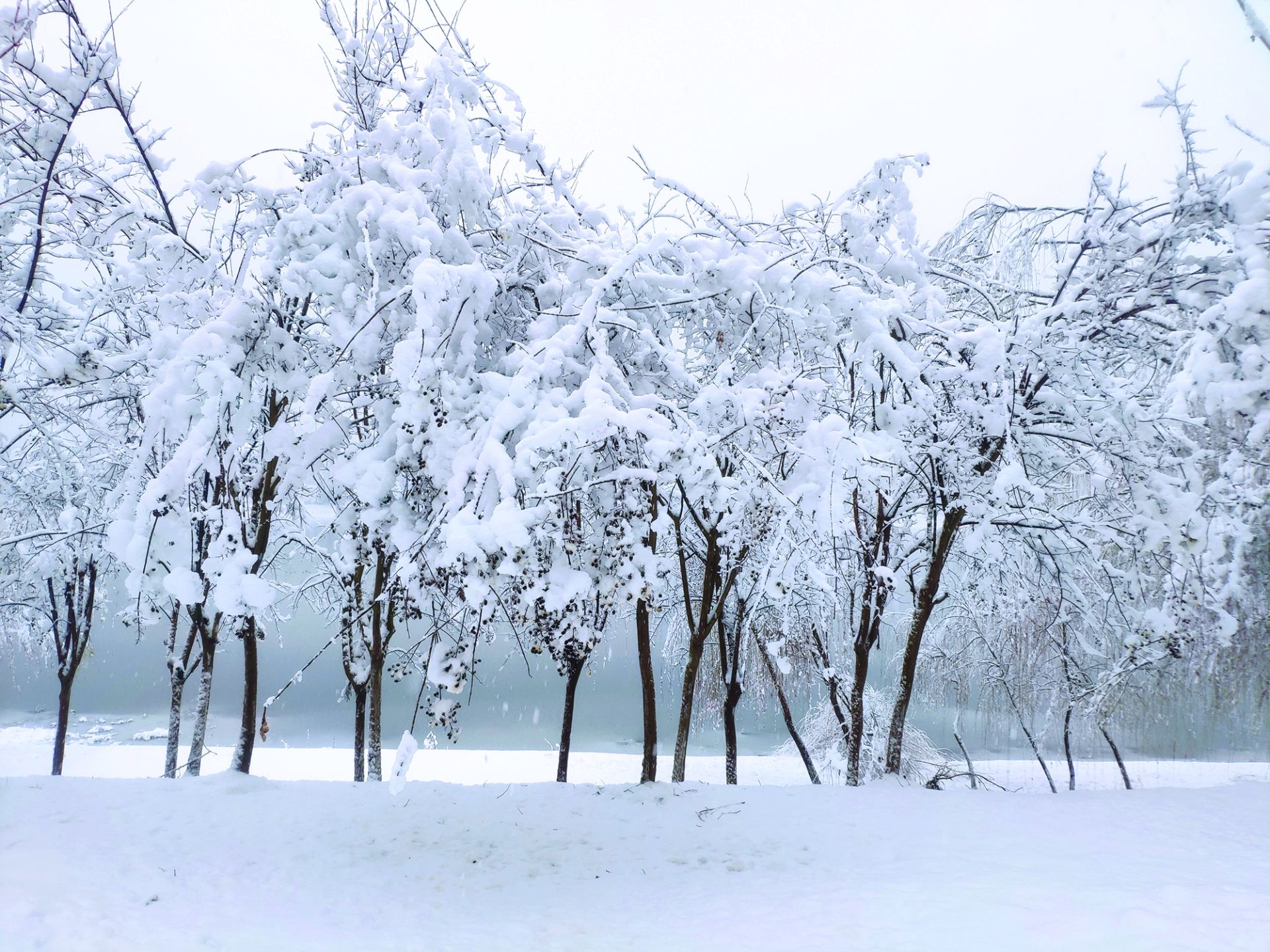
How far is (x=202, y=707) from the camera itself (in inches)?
367

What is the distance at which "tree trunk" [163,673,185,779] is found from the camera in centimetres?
1162

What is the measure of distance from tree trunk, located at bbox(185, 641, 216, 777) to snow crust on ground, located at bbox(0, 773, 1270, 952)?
1595 millimetres

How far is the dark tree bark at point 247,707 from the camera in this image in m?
8.64

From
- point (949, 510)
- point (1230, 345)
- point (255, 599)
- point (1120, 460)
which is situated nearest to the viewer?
point (1230, 345)

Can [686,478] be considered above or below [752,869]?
above

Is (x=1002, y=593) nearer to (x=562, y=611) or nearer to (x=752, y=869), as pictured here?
(x=752, y=869)

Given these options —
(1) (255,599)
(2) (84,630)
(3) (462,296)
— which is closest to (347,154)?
(3) (462,296)

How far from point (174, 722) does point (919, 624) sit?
37.1 feet

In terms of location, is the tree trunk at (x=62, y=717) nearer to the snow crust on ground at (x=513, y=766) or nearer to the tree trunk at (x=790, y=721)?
the snow crust on ground at (x=513, y=766)

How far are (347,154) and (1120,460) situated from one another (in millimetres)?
7315

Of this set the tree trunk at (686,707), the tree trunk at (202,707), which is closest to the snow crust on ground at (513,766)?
the tree trunk at (202,707)

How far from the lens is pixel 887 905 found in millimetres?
4953

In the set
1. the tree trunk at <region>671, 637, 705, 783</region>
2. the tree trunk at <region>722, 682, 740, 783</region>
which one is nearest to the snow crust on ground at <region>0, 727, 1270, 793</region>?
the tree trunk at <region>722, 682, 740, 783</region>

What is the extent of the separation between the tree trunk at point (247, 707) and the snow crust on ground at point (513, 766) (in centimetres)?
989
